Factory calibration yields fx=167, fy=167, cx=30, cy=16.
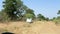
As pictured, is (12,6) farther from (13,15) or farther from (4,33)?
(4,33)

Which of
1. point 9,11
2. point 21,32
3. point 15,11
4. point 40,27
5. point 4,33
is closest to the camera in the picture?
point 4,33

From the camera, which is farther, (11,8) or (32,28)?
(11,8)

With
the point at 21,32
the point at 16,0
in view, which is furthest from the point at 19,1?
the point at 21,32

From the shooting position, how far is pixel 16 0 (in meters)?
25.9

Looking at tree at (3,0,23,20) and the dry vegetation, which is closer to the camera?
the dry vegetation

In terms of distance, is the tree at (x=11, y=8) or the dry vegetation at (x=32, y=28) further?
the tree at (x=11, y=8)

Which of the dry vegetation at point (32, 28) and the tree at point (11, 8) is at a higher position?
the tree at point (11, 8)

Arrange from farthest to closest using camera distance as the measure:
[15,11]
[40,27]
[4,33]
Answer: [15,11] → [40,27] → [4,33]

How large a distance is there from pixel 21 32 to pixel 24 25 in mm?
1850

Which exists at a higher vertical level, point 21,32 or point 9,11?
point 9,11

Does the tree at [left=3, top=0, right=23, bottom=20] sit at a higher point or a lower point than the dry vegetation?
higher

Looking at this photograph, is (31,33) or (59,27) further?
(59,27)

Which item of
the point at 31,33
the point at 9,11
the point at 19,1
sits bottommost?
the point at 31,33

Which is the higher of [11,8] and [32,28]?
[11,8]
